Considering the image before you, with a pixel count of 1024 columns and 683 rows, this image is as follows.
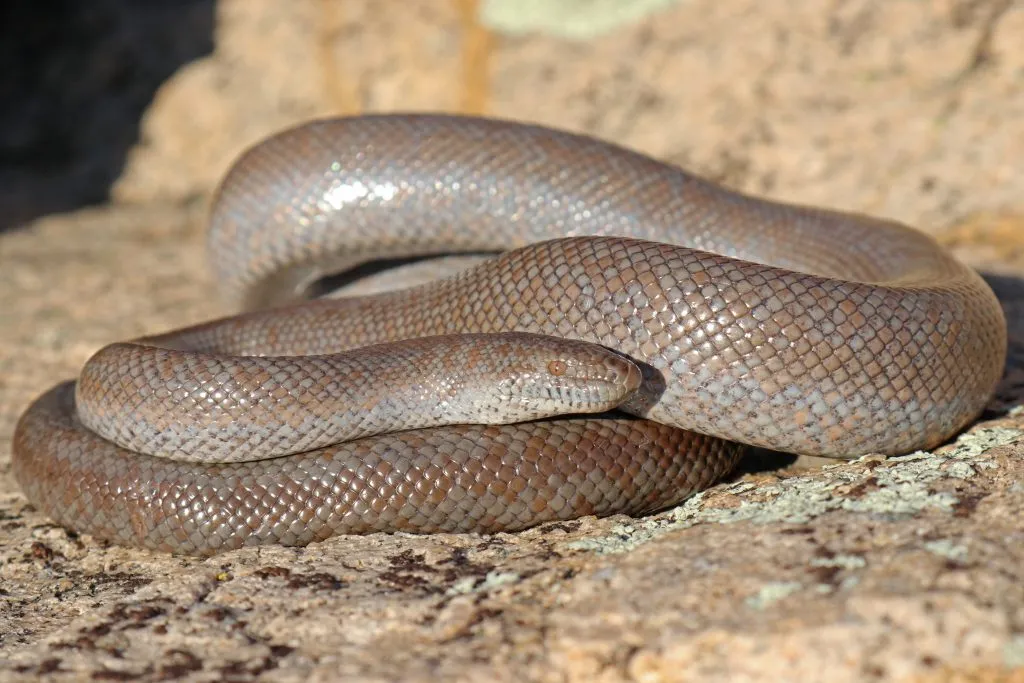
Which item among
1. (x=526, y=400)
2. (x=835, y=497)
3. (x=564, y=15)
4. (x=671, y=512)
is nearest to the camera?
(x=835, y=497)

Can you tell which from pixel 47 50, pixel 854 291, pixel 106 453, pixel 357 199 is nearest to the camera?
pixel 854 291

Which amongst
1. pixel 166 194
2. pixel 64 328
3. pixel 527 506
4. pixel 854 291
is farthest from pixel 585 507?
pixel 166 194

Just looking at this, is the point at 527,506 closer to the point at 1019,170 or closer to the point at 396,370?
the point at 396,370

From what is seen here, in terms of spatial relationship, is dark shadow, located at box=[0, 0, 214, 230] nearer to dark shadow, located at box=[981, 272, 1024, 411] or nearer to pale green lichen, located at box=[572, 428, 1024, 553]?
dark shadow, located at box=[981, 272, 1024, 411]

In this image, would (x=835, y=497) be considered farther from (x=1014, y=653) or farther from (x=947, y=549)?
(x=1014, y=653)

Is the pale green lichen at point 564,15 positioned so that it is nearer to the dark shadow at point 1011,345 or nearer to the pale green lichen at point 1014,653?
the dark shadow at point 1011,345

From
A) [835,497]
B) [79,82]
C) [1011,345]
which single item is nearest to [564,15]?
[1011,345]
